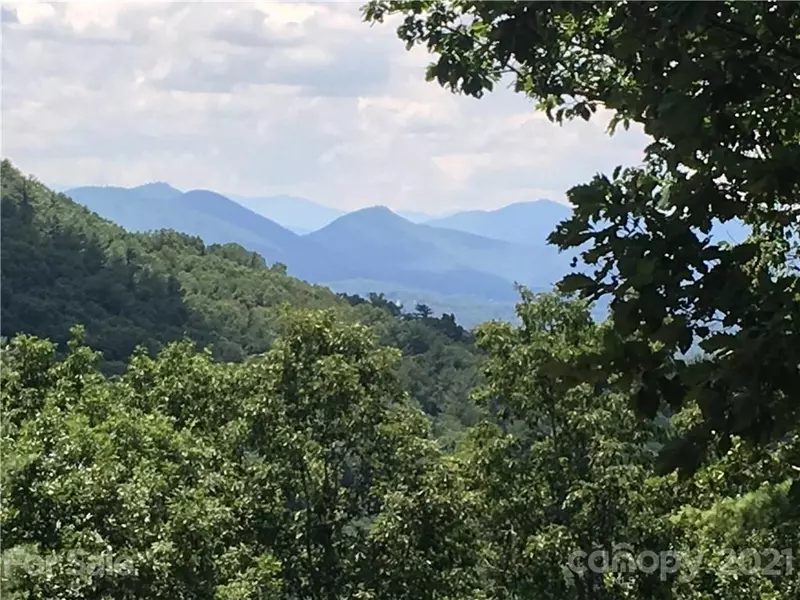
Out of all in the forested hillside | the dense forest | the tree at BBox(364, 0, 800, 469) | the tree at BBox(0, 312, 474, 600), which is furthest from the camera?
Result: the forested hillside

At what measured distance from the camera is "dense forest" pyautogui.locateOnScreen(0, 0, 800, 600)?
2250mm

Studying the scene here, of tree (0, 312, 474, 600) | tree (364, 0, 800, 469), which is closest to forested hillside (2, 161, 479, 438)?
tree (0, 312, 474, 600)

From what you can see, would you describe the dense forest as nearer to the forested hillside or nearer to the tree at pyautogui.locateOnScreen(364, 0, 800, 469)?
the tree at pyautogui.locateOnScreen(364, 0, 800, 469)

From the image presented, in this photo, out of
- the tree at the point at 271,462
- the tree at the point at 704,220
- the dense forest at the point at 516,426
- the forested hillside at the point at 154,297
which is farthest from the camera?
the forested hillside at the point at 154,297

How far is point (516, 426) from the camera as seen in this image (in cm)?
1121

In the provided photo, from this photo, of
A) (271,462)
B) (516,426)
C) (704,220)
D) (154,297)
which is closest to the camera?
(704,220)

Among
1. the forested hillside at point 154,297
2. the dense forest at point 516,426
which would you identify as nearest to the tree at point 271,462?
the dense forest at point 516,426

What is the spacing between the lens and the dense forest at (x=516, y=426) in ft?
7.38

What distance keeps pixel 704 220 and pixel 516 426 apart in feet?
29.3

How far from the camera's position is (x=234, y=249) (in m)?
76.2

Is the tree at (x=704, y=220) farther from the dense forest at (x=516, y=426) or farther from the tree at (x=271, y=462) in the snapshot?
the tree at (x=271, y=462)

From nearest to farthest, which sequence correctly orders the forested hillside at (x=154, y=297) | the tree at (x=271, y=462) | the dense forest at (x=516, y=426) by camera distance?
the dense forest at (x=516, y=426), the tree at (x=271, y=462), the forested hillside at (x=154, y=297)

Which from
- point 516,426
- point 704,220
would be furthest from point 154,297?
point 704,220

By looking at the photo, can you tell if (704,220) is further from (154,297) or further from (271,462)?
(154,297)
